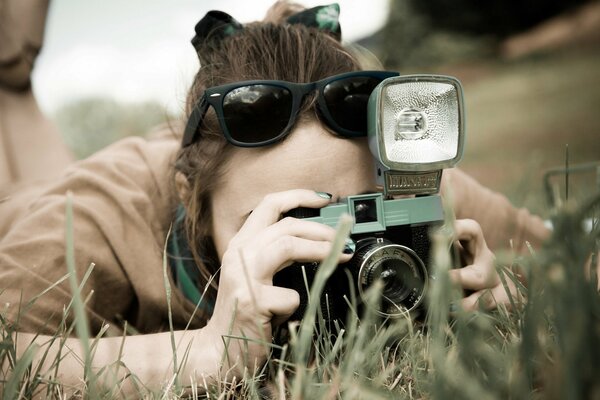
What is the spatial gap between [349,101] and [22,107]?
4.50 ft

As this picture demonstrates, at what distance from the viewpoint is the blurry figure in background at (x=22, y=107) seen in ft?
6.13

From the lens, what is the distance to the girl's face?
100 cm

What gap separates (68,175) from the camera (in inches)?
51.6

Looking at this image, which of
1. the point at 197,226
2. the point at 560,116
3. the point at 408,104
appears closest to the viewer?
the point at 408,104

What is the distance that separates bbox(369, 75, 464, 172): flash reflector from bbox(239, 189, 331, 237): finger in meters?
0.13

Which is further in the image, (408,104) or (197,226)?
(197,226)

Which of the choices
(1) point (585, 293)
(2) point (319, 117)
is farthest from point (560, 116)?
(1) point (585, 293)

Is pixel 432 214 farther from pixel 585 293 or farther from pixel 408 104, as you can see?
pixel 585 293

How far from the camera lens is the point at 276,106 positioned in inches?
40.2

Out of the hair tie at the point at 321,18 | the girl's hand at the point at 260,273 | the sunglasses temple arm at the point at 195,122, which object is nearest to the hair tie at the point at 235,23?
the hair tie at the point at 321,18

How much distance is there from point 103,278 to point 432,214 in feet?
2.28

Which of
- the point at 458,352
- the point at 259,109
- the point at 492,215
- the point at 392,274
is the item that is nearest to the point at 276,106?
the point at 259,109

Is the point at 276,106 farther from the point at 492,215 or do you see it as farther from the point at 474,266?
the point at 492,215

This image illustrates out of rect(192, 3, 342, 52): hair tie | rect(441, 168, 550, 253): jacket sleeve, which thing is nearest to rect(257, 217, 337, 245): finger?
rect(192, 3, 342, 52): hair tie
